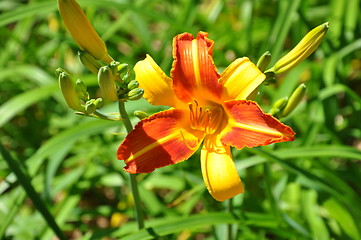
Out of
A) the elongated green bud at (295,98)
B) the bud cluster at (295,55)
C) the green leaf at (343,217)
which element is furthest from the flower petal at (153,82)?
the green leaf at (343,217)

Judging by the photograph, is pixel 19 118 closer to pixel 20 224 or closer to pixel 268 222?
pixel 20 224

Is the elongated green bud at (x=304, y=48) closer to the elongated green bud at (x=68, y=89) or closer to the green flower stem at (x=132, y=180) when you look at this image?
the green flower stem at (x=132, y=180)

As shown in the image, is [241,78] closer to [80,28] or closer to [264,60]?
[264,60]

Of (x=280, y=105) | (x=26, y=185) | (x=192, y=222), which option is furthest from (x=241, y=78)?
(x=26, y=185)

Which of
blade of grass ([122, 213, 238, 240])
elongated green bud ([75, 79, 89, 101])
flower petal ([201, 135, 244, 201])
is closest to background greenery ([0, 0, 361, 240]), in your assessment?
blade of grass ([122, 213, 238, 240])

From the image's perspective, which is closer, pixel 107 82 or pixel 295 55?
pixel 107 82

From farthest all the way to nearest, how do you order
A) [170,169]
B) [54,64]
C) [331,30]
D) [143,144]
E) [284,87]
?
[54,64] < [331,30] < [170,169] < [284,87] < [143,144]

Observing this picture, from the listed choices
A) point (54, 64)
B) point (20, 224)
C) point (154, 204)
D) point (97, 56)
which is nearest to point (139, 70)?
point (97, 56)

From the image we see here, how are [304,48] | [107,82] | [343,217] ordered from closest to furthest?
[107,82] < [304,48] < [343,217]
